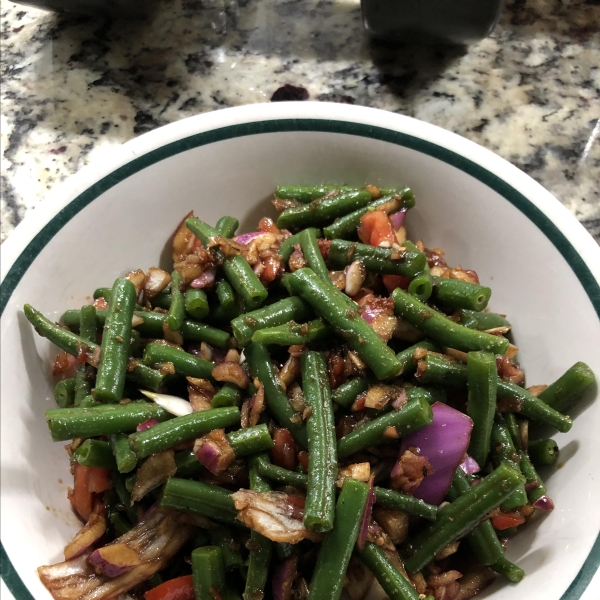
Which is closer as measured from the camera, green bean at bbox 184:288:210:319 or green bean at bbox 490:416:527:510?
green bean at bbox 490:416:527:510

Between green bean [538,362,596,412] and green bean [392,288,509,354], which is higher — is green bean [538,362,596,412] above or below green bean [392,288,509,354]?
below

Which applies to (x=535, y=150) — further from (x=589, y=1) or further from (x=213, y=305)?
(x=213, y=305)

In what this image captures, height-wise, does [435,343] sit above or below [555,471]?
above

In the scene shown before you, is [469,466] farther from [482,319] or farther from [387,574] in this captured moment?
[482,319]

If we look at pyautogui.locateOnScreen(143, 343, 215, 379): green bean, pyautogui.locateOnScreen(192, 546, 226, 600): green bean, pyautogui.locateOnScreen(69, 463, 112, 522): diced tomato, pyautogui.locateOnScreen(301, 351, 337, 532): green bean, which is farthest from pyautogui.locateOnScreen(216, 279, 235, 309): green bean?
pyautogui.locateOnScreen(192, 546, 226, 600): green bean

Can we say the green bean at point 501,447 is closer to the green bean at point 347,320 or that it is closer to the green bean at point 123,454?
the green bean at point 347,320

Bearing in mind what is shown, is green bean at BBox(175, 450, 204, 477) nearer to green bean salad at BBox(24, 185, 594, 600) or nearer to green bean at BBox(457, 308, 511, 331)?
green bean salad at BBox(24, 185, 594, 600)

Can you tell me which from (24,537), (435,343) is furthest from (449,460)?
(24,537)

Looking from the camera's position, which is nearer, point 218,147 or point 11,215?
point 218,147
